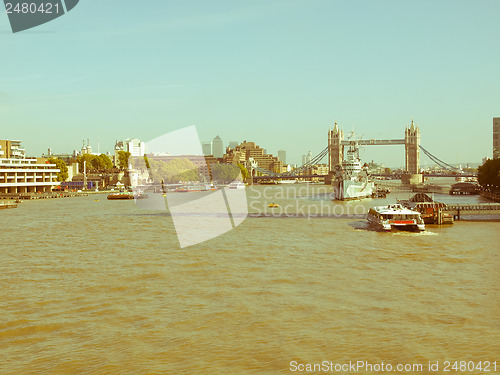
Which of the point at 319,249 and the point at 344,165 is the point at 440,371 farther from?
the point at 344,165

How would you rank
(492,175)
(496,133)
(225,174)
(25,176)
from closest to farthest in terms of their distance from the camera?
(492,175) → (25,176) → (496,133) → (225,174)

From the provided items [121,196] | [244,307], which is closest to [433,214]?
[244,307]

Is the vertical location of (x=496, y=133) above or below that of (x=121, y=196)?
above

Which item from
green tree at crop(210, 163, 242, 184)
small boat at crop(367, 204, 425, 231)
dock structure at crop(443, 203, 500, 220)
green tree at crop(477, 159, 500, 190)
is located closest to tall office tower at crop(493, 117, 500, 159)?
green tree at crop(477, 159, 500, 190)

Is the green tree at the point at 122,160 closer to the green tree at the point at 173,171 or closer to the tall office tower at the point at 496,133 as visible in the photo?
the green tree at the point at 173,171

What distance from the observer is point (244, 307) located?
16.4 m

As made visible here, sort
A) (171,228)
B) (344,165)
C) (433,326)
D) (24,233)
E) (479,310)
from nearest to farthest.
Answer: (433,326)
(479,310)
(24,233)
(171,228)
(344,165)

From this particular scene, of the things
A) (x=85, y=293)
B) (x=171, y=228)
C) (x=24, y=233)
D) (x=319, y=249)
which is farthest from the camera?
(x=171, y=228)

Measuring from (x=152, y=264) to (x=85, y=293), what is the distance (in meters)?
6.04

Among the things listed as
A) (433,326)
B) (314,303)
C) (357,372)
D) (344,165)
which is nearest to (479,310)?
(433,326)

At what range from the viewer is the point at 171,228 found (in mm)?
42281

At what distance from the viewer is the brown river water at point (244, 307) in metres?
12.3

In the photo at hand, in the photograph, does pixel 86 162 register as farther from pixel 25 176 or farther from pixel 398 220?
pixel 398 220

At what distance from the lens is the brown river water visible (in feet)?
40.3
